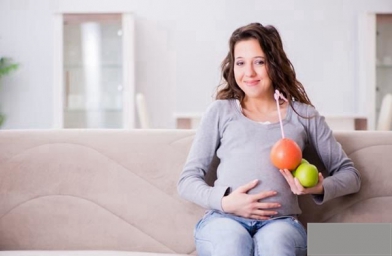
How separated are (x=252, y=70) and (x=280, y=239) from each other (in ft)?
1.81

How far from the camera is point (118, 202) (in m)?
2.00

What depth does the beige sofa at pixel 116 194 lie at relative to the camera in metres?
1.96

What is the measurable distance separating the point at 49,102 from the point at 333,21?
9.86 feet

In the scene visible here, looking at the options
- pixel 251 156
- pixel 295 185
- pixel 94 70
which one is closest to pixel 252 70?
pixel 251 156

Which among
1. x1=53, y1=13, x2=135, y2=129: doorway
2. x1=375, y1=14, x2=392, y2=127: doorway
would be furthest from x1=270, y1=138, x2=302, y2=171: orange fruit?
x1=375, y1=14, x2=392, y2=127: doorway

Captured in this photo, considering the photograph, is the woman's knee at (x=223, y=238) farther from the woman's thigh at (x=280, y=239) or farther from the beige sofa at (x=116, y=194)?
the beige sofa at (x=116, y=194)

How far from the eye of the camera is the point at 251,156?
6.01 ft

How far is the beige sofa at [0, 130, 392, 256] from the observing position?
196 centimetres

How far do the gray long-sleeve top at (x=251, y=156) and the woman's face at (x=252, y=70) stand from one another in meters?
0.08

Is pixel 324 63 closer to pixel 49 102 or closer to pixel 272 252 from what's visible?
pixel 49 102

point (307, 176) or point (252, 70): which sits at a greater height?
point (252, 70)

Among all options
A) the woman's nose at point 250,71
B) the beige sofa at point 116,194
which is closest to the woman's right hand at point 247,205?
the beige sofa at point 116,194

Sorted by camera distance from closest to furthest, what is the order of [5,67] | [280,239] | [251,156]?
[280,239], [251,156], [5,67]

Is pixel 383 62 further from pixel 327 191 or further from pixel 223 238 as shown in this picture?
pixel 223 238
